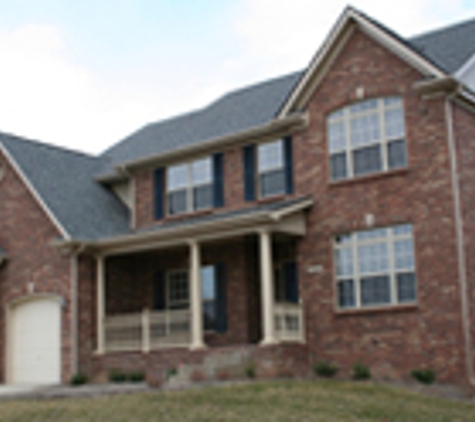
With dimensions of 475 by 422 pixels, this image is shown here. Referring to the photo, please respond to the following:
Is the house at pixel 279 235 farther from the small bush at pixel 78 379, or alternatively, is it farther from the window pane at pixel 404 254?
the small bush at pixel 78 379

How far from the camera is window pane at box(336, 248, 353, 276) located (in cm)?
2036

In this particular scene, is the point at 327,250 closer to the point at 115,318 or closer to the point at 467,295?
the point at 467,295

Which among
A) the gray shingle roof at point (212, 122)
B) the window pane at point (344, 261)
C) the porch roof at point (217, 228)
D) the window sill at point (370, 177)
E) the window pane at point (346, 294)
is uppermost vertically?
the gray shingle roof at point (212, 122)

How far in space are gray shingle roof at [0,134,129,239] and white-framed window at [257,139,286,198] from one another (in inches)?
194

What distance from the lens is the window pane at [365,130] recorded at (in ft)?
66.8

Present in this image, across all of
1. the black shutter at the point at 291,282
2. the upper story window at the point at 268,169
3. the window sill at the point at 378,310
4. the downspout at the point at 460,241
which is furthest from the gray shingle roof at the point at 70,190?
the downspout at the point at 460,241

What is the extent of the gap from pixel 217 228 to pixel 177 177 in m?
4.15

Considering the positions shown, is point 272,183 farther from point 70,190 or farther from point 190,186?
point 70,190

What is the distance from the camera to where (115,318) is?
23609 mm

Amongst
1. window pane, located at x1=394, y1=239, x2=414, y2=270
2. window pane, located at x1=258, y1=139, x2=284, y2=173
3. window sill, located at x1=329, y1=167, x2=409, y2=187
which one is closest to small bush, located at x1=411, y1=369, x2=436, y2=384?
window pane, located at x1=394, y1=239, x2=414, y2=270

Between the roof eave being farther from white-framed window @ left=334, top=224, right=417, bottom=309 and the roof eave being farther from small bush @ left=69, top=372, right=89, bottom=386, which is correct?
small bush @ left=69, top=372, right=89, bottom=386

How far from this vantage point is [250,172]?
2288cm

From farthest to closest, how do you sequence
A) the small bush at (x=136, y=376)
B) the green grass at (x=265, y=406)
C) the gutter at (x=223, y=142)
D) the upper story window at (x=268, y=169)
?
1. the small bush at (x=136, y=376)
2. the upper story window at (x=268, y=169)
3. the gutter at (x=223, y=142)
4. the green grass at (x=265, y=406)

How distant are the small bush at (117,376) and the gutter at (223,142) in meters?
6.11
